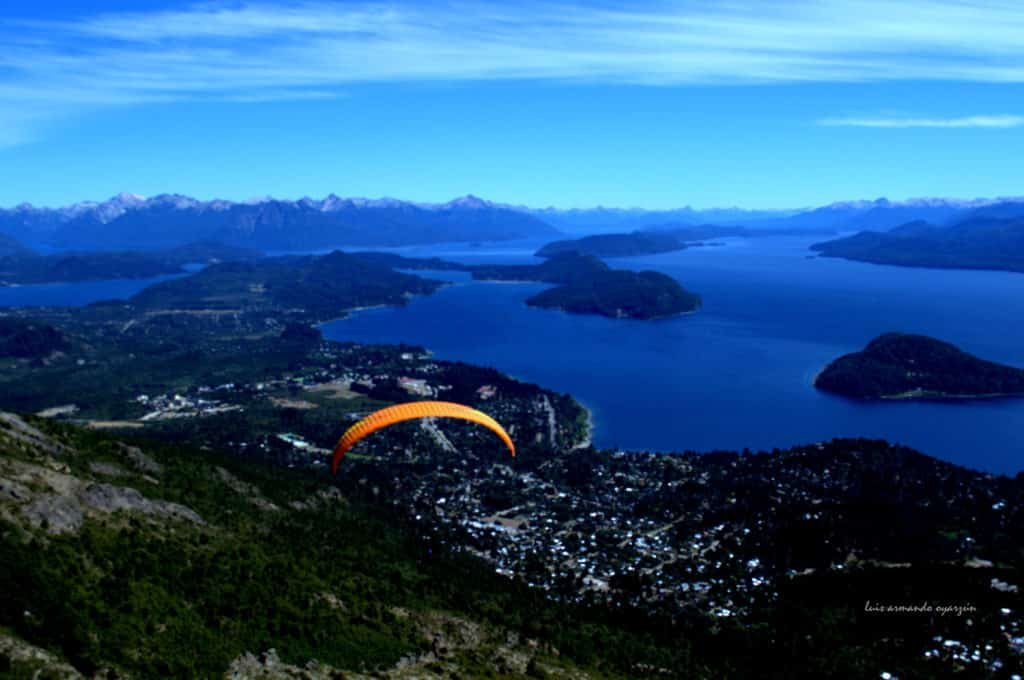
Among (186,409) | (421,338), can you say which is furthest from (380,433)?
(421,338)

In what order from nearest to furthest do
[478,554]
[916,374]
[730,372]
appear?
[478,554] < [916,374] < [730,372]

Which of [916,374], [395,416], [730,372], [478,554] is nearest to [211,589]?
[395,416]

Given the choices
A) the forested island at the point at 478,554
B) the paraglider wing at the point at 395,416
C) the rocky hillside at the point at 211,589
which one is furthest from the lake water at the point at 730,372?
the paraglider wing at the point at 395,416

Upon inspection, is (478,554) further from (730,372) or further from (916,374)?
(916,374)

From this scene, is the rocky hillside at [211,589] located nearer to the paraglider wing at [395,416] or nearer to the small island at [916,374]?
the paraglider wing at [395,416]

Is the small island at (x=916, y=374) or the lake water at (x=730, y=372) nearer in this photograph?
the lake water at (x=730, y=372)

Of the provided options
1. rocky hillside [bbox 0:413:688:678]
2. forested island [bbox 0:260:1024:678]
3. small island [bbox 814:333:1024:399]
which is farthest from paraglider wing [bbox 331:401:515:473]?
small island [bbox 814:333:1024:399]

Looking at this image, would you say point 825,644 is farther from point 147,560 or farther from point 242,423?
point 242,423

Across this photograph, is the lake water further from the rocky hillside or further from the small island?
the rocky hillside
